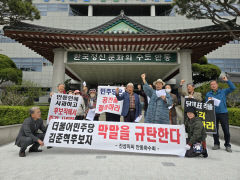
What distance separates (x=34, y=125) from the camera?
12.8 ft

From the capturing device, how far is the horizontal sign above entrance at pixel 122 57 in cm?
1069

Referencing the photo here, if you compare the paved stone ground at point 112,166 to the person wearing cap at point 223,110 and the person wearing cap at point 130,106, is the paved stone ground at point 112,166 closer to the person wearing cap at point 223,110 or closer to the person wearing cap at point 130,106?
the person wearing cap at point 223,110

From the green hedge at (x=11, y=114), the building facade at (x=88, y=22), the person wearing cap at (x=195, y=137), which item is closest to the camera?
the person wearing cap at (x=195, y=137)

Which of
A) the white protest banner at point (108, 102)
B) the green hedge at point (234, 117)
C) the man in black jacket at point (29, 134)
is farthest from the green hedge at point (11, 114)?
the green hedge at point (234, 117)

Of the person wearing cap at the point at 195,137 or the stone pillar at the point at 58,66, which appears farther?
the stone pillar at the point at 58,66

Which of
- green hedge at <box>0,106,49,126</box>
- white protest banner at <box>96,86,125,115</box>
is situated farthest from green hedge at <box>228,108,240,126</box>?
green hedge at <box>0,106,49,126</box>

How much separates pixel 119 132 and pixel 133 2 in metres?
31.7

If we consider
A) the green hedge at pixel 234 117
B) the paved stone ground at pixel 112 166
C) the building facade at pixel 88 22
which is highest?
the building facade at pixel 88 22

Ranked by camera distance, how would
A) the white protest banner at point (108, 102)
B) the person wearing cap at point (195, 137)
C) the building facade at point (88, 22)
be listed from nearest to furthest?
the person wearing cap at point (195, 137) → the white protest banner at point (108, 102) → the building facade at point (88, 22)

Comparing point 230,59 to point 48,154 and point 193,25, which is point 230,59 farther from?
point 48,154

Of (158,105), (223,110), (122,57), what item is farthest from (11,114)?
(122,57)

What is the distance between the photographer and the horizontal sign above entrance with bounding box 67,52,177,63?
10.7m

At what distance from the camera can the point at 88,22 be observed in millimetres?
27500

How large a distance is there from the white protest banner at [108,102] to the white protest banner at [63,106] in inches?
32.4
